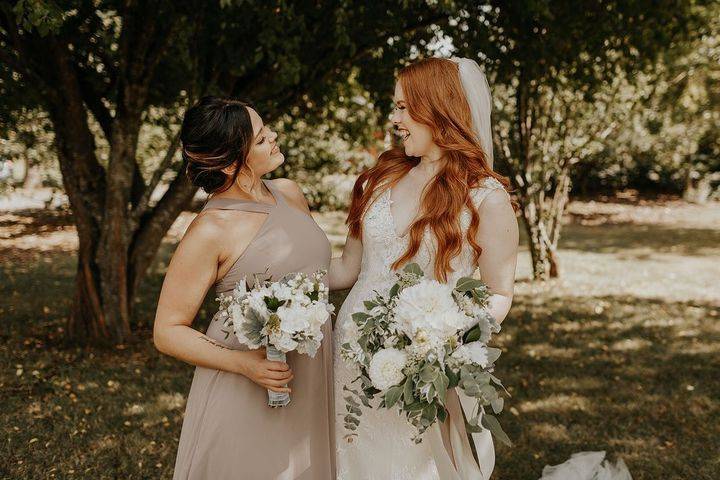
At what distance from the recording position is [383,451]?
2.94 m

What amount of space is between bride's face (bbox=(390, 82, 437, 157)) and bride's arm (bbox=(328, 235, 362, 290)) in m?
0.55

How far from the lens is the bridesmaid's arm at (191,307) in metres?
2.38

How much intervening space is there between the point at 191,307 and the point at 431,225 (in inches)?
40.0

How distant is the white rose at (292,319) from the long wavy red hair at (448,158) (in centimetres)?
81

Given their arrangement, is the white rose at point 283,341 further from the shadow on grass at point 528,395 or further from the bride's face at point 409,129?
the shadow on grass at point 528,395

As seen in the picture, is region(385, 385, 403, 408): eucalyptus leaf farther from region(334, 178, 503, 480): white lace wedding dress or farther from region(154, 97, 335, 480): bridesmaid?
region(334, 178, 503, 480): white lace wedding dress

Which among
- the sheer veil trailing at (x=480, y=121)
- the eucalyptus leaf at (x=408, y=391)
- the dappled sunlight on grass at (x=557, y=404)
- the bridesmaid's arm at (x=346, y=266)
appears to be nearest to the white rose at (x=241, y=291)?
the eucalyptus leaf at (x=408, y=391)

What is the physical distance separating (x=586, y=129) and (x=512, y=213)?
8589 millimetres

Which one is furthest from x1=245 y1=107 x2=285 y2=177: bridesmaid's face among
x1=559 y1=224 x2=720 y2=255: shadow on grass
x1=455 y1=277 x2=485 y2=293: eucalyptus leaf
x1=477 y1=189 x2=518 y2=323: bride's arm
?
x1=559 y1=224 x2=720 y2=255: shadow on grass

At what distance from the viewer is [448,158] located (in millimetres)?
2838

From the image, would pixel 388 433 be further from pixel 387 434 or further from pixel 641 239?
pixel 641 239

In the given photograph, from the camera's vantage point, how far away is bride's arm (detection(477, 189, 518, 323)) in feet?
8.68

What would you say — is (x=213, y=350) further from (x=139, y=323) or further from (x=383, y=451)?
(x=139, y=323)

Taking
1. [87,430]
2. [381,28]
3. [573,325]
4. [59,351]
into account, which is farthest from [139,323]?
[573,325]
